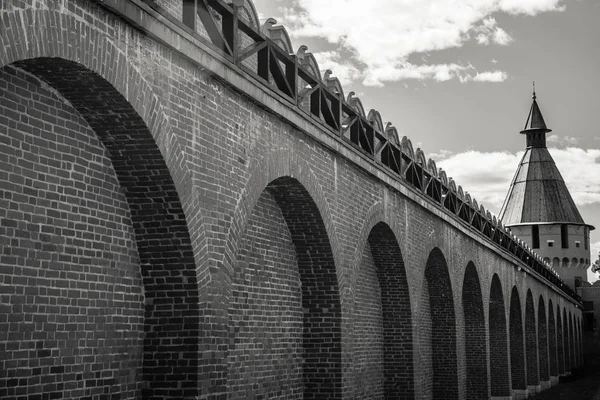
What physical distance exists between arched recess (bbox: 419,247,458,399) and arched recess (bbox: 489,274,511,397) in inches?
244

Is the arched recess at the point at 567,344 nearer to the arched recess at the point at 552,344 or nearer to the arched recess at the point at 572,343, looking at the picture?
the arched recess at the point at 572,343

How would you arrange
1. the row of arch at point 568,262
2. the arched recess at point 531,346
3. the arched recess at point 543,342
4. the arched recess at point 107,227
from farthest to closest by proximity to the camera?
the row of arch at point 568,262 < the arched recess at point 543,342 < the arched recess at point 531,346 < the arched recess at point 107,227

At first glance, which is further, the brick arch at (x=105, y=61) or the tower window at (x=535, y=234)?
the tower window at (x=535, y=234)

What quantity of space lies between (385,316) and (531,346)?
1842 cm

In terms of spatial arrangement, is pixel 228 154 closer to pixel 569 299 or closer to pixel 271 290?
pixel 271 290

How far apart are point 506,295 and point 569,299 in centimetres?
2636

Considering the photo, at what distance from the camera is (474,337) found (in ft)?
69.4

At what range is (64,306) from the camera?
6.21 m

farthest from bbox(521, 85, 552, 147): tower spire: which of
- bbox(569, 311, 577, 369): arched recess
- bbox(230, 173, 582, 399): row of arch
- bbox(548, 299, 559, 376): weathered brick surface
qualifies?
bbox(230, 173, 582, 399): row of arch

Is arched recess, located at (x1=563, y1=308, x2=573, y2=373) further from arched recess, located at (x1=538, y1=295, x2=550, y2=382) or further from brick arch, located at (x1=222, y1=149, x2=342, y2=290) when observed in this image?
brick arch, located at (x1=222, y1=149, x2=342, y2=290)

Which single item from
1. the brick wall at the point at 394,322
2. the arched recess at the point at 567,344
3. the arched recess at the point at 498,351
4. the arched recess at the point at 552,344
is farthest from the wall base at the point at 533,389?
the brick wall at the point at 394,322

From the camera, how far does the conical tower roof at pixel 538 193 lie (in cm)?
6412

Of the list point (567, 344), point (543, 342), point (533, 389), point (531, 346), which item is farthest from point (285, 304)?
point (567, 344)

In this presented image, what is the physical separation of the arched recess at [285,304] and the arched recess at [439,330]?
701 centimetres
